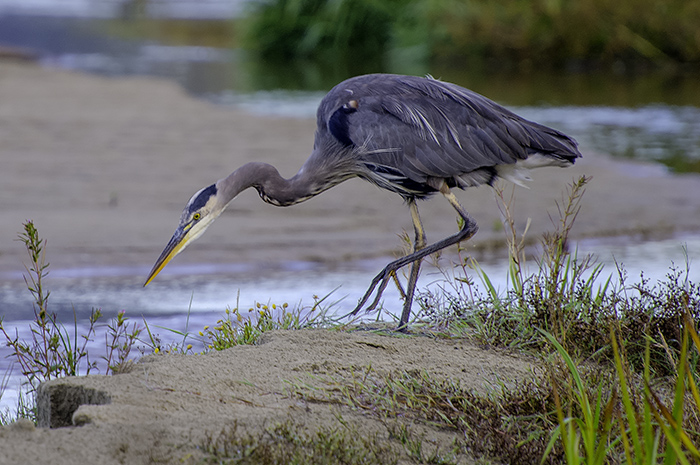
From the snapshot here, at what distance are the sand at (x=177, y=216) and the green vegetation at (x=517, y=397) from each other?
119 mm

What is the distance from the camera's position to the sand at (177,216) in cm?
384

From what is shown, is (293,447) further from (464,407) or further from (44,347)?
(44,347)

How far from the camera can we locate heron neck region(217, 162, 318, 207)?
5.40 metres

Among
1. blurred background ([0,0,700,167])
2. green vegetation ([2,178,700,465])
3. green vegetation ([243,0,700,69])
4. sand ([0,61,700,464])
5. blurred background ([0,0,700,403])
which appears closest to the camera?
green vegetation ([2,178,700,465])

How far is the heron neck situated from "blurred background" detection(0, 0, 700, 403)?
150 cm

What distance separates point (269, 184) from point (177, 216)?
3.99 m

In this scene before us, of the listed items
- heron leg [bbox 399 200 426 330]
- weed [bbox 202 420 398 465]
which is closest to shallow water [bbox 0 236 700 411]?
heron leg [bbox 399 200 426 330]

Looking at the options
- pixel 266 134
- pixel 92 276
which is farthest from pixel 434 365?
pixel 266 134

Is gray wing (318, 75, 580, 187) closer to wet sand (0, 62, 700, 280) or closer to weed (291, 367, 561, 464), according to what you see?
weed (291, 367, 561, 464)

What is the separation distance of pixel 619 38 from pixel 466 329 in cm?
1989

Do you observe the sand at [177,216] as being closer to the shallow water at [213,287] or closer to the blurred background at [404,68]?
the shallow water at [213,287]

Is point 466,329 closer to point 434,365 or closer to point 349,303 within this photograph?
point 434,365

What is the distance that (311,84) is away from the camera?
2105 cm

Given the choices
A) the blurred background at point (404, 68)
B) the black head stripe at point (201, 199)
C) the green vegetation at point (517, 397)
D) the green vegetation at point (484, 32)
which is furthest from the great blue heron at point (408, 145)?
the green vegetation at point (484, 32)
